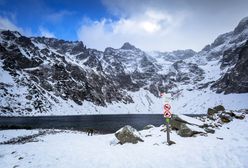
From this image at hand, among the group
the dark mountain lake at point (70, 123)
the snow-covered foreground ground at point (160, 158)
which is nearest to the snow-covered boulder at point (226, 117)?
the snow-covered foreground ground at point (160, 158)

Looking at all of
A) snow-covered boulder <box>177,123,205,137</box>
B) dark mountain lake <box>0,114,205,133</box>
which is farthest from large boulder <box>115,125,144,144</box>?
dark mountain lake <box>0,114,205,133</box>

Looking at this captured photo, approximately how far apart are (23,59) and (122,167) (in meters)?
189

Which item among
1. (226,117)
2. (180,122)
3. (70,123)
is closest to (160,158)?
(180,122)

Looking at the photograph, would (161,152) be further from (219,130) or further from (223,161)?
(219,130)

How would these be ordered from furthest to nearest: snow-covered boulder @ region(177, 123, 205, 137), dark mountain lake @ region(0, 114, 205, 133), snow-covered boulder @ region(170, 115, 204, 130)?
dark mountain lake @ region(0, 114, 205, 133)
snow-covered boulder @ region(170, 115, 204, 130)
snow-covered boulder @ region(177, 123, 205, 137)

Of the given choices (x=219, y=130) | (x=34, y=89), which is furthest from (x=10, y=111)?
(x=219, y=130)

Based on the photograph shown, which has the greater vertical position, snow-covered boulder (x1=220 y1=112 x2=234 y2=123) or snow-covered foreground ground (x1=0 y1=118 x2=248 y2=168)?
snow-covered boulder (x1=220 y1=112 x2=234 y2=123)

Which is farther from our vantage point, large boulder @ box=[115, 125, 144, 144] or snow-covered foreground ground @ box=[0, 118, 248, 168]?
large boulder @ box=[115, 125, 144, 144]

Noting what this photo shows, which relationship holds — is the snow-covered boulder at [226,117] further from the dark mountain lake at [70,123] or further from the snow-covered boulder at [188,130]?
the dark mountain lake at [70,123]

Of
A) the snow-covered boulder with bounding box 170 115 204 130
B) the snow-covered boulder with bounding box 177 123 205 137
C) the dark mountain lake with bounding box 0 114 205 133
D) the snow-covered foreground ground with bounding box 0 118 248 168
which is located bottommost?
the dark mountain lake with bounding box 0 114 205 133

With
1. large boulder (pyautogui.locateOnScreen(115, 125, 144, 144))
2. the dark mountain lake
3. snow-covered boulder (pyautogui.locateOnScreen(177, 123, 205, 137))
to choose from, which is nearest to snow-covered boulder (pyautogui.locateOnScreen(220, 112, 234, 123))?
snow-covered boulder (pyautogui.locateOnScreen(177, 123, 205, 137))

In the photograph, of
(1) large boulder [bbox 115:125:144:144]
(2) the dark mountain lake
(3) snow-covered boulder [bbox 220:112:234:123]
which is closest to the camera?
(1) large boulder [bbox 115:125:144:144]

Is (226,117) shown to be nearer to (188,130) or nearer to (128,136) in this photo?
(188,130)

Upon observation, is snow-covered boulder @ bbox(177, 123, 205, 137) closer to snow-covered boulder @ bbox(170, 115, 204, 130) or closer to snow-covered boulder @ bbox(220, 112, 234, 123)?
snow-covered boulder @ bbox(170, 115, 204, 130)
